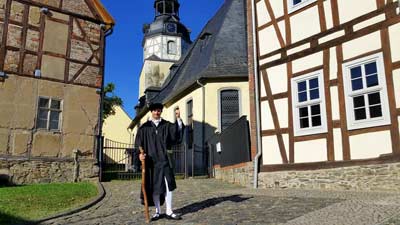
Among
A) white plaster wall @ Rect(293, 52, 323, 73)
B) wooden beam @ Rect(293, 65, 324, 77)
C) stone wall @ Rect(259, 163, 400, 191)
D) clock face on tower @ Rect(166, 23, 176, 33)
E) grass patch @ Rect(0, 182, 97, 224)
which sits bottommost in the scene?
grass patch @ Rect(0, 182, 97, 224)

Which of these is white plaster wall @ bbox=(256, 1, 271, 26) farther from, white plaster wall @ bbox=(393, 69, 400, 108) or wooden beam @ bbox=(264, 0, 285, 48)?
white plaster wall @ bbox=(393, 69, 400, 108)

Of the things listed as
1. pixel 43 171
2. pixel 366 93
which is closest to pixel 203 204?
pixel 366 93

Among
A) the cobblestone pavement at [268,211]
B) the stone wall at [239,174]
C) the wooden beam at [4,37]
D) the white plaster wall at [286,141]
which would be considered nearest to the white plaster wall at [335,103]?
the white plaster wall at [286,141]

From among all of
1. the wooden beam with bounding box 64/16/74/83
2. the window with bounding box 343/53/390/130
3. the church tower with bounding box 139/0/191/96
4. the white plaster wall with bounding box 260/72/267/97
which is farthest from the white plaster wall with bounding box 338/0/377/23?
the church tower with bounding box 139/0/191/96

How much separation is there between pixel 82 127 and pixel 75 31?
4.16 meters

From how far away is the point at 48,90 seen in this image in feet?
49.0

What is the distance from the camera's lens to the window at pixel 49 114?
14.6m

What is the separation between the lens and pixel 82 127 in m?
15.4

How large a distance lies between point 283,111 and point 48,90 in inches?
360

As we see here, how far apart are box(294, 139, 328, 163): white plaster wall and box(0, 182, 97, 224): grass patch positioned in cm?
587

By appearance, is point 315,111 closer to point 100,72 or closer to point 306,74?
point 306,74

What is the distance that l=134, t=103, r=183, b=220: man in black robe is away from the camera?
671cm

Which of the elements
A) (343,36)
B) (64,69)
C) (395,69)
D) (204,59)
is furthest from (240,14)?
(395,69)

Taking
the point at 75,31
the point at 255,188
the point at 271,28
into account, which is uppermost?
the point at 75,31
